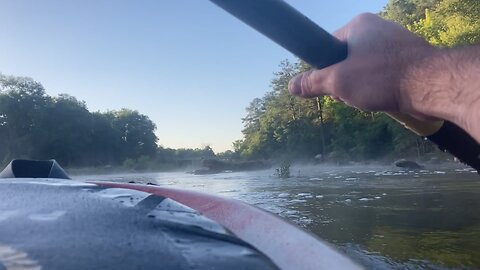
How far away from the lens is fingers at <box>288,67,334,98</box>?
897 millimetres

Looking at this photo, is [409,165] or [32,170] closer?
[32,170]

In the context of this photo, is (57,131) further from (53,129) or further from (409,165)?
(409,165)

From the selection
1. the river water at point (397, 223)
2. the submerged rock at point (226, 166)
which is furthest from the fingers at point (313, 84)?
the submerged rock at point (226, 166)

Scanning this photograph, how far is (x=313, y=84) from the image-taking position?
3.04ft

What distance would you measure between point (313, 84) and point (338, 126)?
119 feet

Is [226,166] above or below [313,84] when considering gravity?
above

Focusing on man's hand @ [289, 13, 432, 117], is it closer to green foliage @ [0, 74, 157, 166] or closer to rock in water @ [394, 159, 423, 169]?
rock in water @ [394, 159, 423, 169]

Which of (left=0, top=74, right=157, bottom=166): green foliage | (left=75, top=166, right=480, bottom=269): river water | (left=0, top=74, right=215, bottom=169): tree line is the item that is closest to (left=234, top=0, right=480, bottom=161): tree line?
(left=0, top=74, right=215, bottom=169): tree line

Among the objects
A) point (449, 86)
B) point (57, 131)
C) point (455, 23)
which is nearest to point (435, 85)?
point (449, 86)

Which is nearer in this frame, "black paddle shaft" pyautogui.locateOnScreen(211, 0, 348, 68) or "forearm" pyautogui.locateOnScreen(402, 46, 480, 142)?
"forearm" pyautogui.locateOnScreen(402, 46, 480, 142)

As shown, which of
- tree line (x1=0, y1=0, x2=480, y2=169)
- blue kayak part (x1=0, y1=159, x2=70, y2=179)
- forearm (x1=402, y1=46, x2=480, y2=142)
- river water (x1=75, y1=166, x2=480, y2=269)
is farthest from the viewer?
tree line (x1=0, y1=0, x2=480, y2=169)

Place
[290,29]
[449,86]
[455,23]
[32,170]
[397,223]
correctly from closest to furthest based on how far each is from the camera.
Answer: [449,86] < [290,29] < [32,170] < [397,223] < [455,23]

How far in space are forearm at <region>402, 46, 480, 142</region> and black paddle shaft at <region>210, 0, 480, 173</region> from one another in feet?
0.48

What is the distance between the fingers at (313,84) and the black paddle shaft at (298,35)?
0.02 meters
